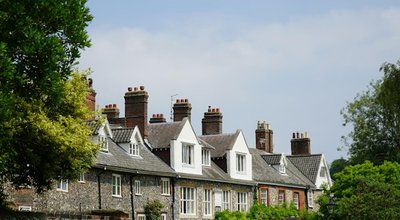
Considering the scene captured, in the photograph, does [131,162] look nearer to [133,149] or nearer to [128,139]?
[128,139]

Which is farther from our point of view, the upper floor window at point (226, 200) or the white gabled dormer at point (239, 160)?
the white gabled dormer at point (239, 160)

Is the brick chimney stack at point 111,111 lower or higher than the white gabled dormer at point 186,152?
higher

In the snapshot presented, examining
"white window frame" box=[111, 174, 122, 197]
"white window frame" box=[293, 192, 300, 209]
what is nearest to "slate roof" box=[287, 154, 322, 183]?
"white window frame" box=[293, 192, 300, 209]

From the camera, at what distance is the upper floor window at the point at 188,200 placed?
5381cm

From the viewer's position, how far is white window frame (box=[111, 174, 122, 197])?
47.2 meters

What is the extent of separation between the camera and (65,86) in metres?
32.6

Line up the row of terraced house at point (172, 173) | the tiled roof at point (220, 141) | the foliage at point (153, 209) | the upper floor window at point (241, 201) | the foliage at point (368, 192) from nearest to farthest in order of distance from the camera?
the row of terraced house at point (172, 173) < the foliage at point (368, 192) < the foliage at point (153, 209) < the upper floor window at point (241, 201) < the tiled roof at point (220, 141)

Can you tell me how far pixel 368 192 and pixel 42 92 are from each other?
1037 inches

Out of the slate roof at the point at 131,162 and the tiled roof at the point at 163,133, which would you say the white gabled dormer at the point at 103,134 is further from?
the tiled roof at the point at 163,133

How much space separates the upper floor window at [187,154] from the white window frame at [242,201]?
6657mm

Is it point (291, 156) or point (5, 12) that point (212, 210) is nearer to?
point (291, 156)

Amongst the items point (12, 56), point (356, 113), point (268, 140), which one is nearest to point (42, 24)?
point (12, 56)

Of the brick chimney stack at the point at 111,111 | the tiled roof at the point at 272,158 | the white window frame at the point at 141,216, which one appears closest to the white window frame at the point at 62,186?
the white window frame at the point at 141,216

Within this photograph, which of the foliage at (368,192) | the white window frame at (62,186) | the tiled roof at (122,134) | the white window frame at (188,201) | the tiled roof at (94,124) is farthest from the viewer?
the white window frame at (188,201)
